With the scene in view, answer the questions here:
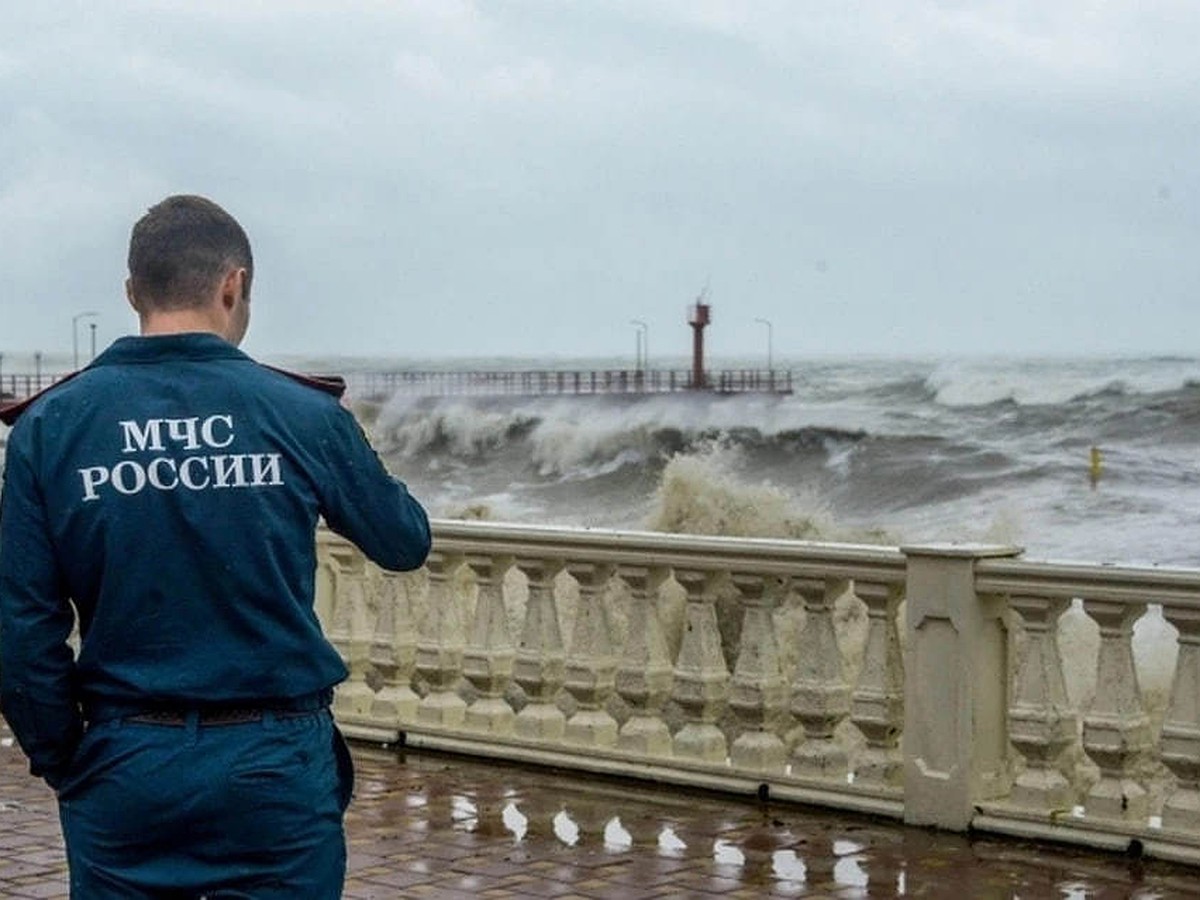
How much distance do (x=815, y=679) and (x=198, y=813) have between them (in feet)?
17.0

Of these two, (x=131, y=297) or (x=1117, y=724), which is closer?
(x=131, y=297)

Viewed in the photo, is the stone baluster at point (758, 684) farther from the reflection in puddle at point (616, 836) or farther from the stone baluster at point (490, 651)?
the stone baluster at point (490, 651)

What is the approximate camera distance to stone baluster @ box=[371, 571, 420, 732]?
9.75 meters

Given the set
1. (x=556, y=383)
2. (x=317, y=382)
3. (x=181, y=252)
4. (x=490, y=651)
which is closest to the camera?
(x=181, y=252)

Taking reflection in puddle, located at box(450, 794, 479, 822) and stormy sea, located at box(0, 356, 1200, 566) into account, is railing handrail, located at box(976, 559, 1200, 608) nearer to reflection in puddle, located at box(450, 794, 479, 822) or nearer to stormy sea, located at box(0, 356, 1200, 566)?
reflection in puddle, located at box(450, 794, 479, 822)

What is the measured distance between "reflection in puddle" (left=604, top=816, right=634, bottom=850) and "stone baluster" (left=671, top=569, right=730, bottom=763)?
68cm

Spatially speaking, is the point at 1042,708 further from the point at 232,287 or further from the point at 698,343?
the point at 698,343

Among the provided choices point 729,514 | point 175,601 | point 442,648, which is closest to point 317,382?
point 175,601

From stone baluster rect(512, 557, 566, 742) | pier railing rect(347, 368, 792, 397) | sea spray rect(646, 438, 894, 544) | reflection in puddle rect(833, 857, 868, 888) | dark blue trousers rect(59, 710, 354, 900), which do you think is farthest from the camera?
pier railing rect(347, 368, 792, 397)

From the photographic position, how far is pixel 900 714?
8.05 meters

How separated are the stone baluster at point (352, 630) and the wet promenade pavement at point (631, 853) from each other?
1.11 m

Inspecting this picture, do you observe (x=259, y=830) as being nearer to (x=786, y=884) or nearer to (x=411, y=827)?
(x=786, y=884)

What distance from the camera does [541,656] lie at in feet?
29.9

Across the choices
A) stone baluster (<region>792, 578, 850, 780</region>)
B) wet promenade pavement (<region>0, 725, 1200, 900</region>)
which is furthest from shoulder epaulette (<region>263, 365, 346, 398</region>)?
stone baluster (<region>792, 578, 850, 780</region>)
